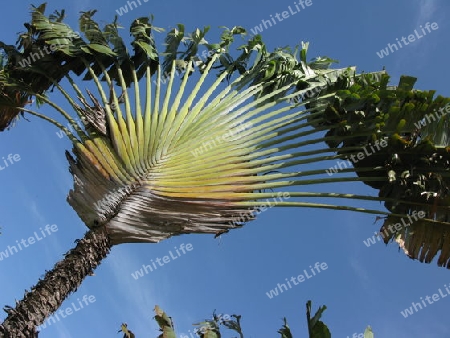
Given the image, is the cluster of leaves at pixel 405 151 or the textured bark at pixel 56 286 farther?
the cluster of leaves at pixel 405 151

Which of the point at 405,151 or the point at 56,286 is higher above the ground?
the point at 56,286

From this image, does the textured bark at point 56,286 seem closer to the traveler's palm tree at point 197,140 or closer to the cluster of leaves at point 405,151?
the traveler's palm tree at point 197,140

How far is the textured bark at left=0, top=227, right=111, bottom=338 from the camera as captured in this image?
138 inches

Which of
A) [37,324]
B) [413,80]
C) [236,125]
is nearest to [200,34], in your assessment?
[236,125]

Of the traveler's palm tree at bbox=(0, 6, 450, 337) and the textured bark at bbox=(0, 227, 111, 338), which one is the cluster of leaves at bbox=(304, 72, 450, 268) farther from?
the textured bark at bbox=(0, 227, 111, 338)

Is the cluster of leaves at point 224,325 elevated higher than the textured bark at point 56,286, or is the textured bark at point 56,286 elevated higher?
the textured bark at point 56,286

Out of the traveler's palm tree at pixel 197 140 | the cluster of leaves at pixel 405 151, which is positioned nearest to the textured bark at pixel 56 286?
the traveler's palm tree at pixel 197 140

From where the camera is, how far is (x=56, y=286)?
148 inches

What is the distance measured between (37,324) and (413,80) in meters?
4.35

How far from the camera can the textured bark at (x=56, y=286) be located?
349cm

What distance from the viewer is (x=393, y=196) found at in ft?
17.3

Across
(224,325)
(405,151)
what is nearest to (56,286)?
(224,325)

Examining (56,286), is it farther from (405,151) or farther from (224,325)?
(405,151)

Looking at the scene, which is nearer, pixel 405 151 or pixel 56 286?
pixel 56 286
